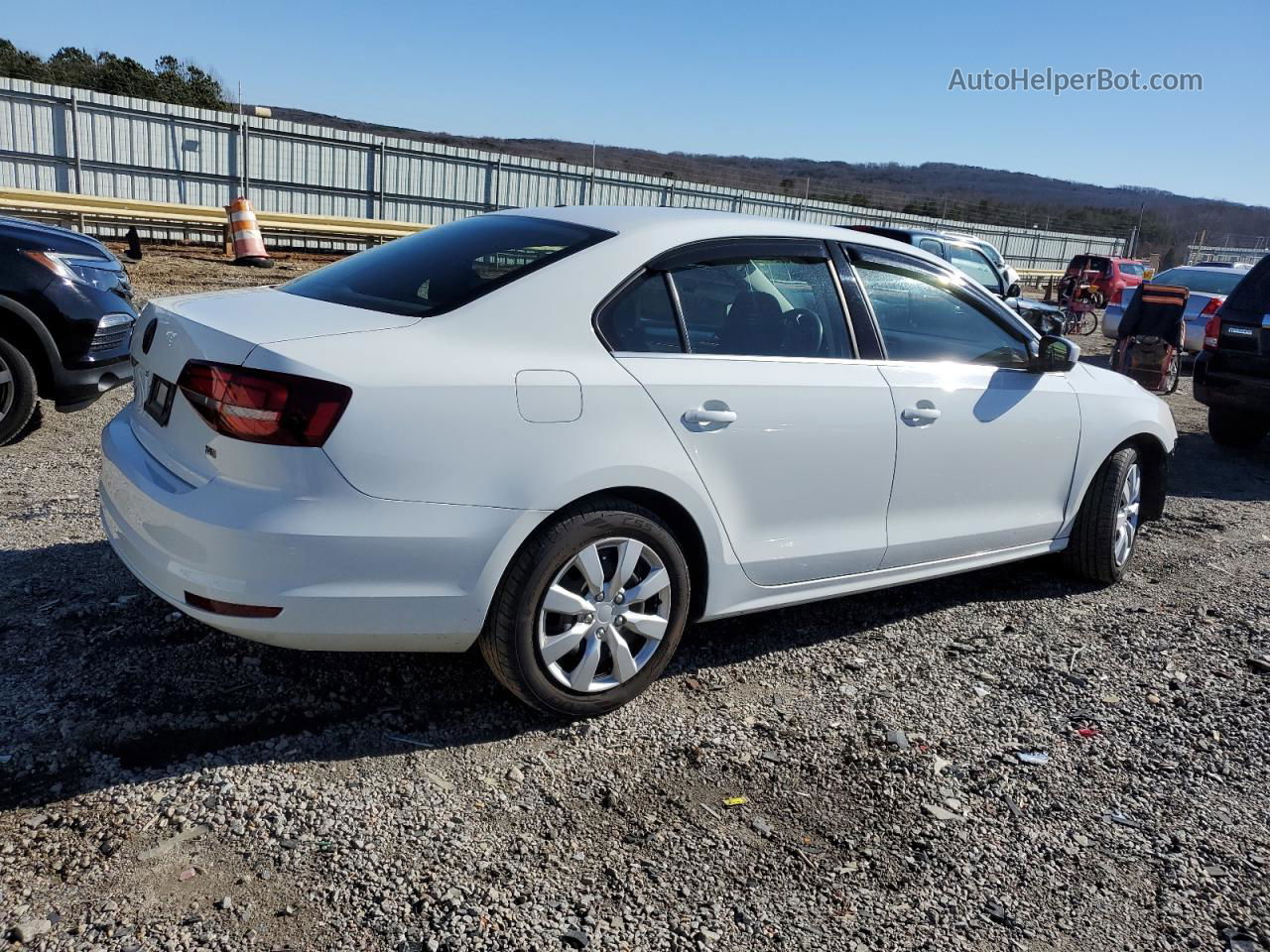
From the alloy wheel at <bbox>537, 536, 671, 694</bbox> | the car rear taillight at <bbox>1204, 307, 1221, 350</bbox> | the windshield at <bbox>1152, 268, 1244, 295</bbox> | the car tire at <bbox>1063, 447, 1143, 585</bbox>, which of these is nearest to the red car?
the windshield at <bbox>1152, 268, 1244, 295</bbox>

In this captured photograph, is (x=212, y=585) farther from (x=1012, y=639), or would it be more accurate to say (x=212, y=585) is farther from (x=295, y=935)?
(x=1012, y=639)

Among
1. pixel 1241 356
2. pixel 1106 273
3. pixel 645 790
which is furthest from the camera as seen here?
pixel 1106 273

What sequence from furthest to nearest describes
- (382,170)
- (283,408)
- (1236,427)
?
(382,170)
(1236,427)
(283,408)

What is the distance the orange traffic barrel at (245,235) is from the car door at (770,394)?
581 inches

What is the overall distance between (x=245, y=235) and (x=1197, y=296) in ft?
48.3

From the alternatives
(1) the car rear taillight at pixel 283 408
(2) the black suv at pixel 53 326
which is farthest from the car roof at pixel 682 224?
(2) the black suv at pixel 53 326

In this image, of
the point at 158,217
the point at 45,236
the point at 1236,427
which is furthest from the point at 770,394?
the point at 158,217

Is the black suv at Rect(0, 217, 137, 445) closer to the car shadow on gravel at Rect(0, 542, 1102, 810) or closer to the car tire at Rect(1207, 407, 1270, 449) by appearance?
the car shadow on gravel at Rect(0, 542, 1102, 810)

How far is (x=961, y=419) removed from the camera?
424 centimetres

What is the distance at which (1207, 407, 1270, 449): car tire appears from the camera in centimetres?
951

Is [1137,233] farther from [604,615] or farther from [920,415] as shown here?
[604,615]

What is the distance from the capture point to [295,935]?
239 centimetres

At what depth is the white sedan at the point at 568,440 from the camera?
2.89m

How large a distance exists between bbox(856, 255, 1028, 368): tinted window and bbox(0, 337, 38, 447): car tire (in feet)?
15.4
